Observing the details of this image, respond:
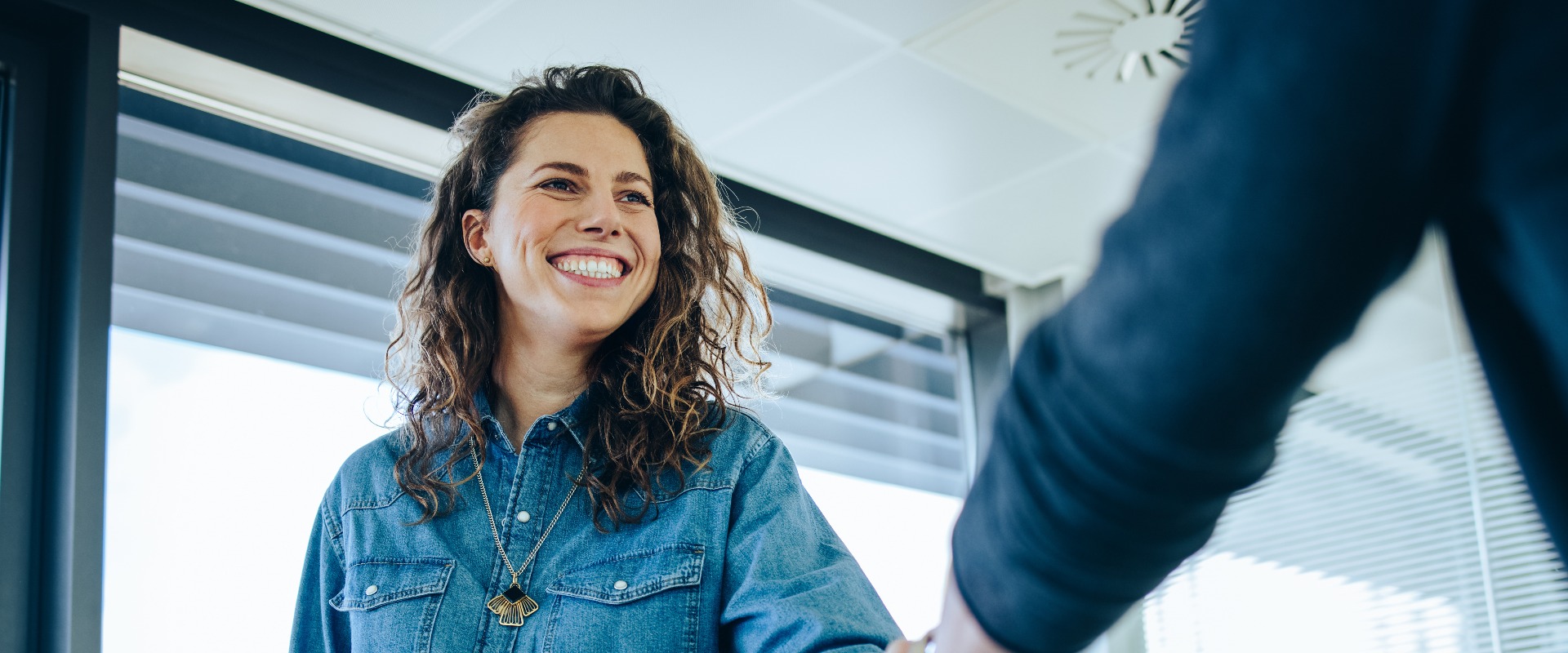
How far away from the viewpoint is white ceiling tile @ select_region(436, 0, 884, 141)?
102 inches

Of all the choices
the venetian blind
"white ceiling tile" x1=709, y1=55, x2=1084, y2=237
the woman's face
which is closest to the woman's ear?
the woman's face

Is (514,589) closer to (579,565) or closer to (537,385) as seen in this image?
(579,565)

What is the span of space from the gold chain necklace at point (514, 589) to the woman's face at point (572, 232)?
21cm

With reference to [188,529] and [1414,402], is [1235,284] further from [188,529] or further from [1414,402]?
[1414,402]

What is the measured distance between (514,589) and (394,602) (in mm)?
130

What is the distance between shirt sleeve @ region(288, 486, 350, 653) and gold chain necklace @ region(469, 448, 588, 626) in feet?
0.64

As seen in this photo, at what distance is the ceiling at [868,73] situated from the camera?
2.62 m

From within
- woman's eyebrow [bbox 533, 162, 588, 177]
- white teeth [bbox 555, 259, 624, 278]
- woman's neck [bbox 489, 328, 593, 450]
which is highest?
woman's eyebrow [bbox 533, 162, 588, 177]

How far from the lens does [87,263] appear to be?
7.40 feet

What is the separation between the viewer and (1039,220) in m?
3.64

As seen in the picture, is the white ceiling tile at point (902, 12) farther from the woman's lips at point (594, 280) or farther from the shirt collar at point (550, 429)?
the shirt collar at point (550, 429)

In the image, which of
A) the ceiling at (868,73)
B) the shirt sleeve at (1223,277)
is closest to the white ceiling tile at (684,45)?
the ceiling at (868,73)

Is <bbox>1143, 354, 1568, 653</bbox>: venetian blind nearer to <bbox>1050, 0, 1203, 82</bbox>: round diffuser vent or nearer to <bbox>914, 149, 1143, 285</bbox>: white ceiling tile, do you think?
<bbox>914, 149, 1143, 285</bbox>: white ceiling tile

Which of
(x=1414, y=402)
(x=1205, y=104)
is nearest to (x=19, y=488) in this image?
(x=1205, y=104)
